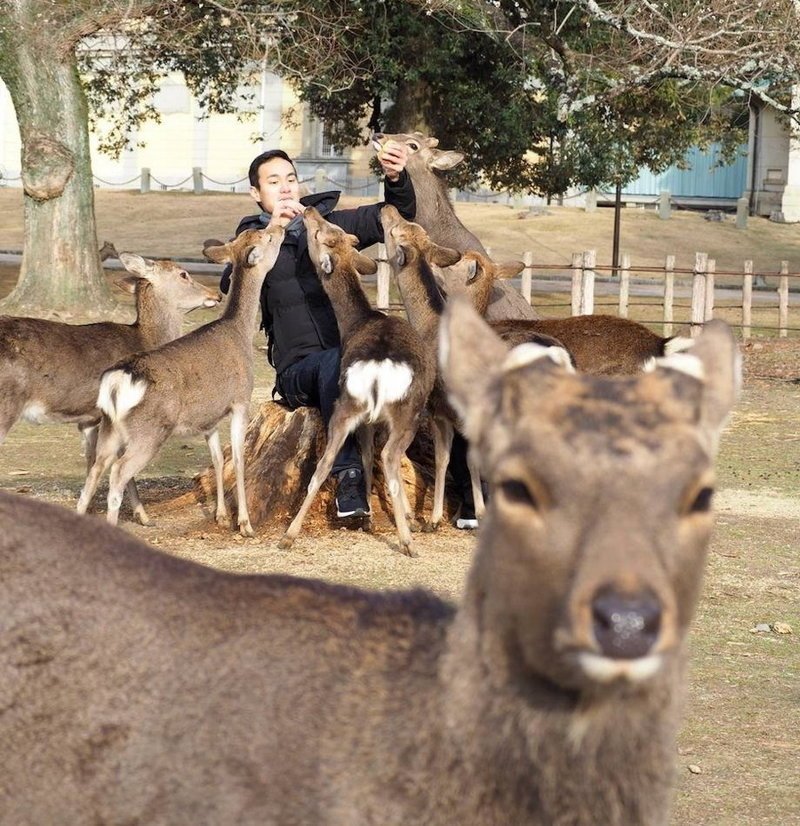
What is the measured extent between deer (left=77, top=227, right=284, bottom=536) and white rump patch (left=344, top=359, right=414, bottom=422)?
1.02 meters

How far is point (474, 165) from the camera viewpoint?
26.1 m

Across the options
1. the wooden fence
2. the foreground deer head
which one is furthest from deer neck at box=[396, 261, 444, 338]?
the wooden fence

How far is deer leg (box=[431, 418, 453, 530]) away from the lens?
9.98m

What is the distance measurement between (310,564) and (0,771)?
18.8 ft

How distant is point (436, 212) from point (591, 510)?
11.8 m

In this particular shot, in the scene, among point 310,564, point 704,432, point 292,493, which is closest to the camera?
point 704,432

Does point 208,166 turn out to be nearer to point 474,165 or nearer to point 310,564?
point 474,165

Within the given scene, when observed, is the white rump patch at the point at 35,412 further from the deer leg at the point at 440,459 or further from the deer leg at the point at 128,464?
the deer leg at the point at 440,459

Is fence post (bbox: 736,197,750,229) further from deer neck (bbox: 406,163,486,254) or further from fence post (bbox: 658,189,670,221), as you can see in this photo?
deer neck (bbox: 406,163,486,254)

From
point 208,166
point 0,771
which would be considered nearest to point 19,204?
point 208,166

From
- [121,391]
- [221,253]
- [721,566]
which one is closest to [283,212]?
[221,253]

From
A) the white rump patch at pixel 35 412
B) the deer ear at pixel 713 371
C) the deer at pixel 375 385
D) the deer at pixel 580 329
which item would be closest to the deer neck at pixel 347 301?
the deer at pixel 375 385

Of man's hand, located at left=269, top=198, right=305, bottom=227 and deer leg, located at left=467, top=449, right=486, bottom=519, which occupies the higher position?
man's hand, located at left=269, top=198, right=305, bottom=227

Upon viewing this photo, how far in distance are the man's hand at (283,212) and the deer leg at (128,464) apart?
65.7 inches
